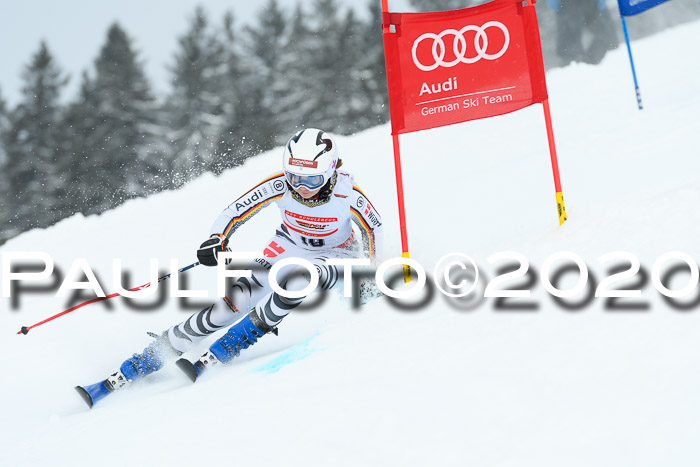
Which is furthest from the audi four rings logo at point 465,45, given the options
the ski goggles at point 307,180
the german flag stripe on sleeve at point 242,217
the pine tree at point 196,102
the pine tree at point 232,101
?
the pine tree at point 196,102

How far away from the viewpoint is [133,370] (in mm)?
3779

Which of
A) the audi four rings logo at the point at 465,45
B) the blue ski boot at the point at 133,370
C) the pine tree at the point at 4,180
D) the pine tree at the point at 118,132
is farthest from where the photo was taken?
the pine tree at the point at 4,180

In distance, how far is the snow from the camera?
1.97 metres

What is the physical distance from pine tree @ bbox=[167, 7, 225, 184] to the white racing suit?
20.6 metres

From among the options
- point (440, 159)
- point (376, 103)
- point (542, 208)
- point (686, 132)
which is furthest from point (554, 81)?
point (376, 103)

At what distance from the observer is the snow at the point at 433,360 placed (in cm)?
197

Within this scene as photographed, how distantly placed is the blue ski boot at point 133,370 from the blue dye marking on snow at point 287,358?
2.80 feet

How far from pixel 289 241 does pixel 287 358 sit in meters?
1.40

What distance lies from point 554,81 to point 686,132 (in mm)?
4361

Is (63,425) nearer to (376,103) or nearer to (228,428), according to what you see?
(228,428)

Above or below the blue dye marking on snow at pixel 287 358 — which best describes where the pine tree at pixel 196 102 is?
above

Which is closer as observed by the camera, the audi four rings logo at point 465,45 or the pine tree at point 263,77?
the audi four rings logo at point 465,45

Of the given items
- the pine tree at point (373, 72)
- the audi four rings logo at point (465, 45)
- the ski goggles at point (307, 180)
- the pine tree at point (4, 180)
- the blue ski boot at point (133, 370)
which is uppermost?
the pine tree at point (373, 72)

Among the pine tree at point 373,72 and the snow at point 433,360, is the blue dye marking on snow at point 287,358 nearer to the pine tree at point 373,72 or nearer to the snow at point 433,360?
the snow at point 433,360
